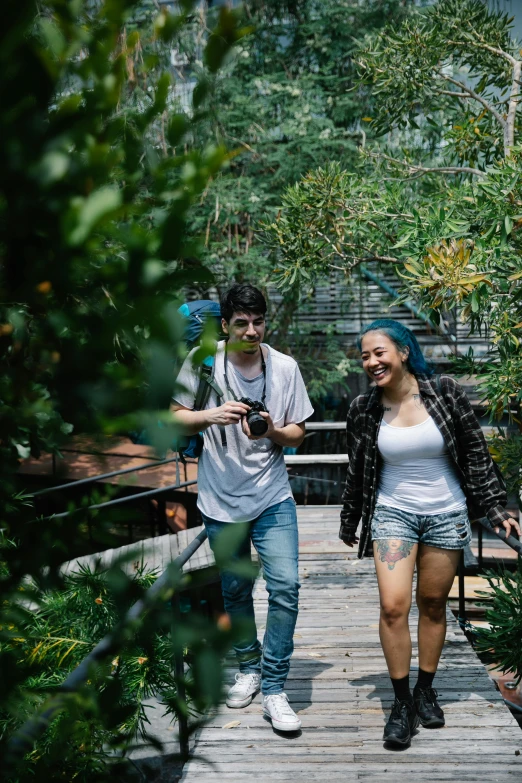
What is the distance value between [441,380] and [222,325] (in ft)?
3.30

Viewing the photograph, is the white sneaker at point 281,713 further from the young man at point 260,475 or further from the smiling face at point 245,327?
the smiling face at point 245,327

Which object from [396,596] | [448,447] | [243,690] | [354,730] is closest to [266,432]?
[448,447]

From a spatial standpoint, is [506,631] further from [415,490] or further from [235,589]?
[235,589]

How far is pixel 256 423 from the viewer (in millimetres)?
3611

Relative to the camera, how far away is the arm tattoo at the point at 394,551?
3.70m

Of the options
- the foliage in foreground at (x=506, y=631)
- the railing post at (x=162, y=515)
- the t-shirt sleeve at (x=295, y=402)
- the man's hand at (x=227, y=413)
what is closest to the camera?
the man's hand at (x=227, y=413)

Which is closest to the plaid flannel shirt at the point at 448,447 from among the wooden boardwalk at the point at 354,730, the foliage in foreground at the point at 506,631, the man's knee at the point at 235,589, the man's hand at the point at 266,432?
the man's hand at the point at 266,432

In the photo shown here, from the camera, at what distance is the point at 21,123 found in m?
0.88

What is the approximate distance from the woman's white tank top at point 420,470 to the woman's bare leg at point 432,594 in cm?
21

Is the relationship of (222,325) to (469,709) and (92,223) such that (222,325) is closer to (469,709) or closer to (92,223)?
(469,709)

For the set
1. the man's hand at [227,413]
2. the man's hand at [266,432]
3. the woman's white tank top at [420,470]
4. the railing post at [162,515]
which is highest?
the man's hand at [227,413]

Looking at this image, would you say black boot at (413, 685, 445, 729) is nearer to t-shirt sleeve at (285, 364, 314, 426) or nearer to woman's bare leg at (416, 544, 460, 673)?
woman's bare leg at (416, 544, 460, 673)

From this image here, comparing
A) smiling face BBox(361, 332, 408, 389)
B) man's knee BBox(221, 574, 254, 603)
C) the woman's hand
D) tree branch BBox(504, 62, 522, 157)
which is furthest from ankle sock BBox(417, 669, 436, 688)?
tree branch BBox(504, 62, 522, 157)

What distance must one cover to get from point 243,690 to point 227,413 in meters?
1.45
